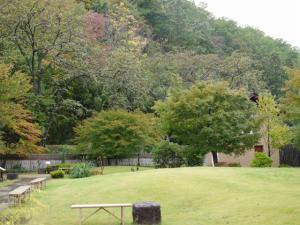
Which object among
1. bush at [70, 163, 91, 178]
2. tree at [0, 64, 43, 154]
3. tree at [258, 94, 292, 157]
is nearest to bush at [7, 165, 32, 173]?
tree at [0, 64, 43, 154]

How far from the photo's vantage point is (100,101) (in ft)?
154

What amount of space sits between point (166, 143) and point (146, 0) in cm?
4050

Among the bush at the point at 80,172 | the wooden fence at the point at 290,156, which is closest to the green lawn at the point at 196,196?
the bush at the point at 80,172

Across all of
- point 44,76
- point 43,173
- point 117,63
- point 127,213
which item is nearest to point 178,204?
point 127,213

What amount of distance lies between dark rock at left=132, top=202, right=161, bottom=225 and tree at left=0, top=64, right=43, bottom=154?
19.0 metres

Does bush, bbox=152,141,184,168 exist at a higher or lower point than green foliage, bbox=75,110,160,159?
lower

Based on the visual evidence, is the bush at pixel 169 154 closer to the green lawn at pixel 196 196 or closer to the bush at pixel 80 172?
the bush at pixel 80 172

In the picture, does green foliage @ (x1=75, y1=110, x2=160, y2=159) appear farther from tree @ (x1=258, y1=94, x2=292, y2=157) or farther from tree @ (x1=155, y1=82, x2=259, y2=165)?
tree @ (x1=258, y1=94, x2=292, y2=157)

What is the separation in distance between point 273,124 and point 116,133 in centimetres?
1249

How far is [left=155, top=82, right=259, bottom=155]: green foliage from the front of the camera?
32.0m

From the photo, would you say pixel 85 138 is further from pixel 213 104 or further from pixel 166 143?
pixel 213 104

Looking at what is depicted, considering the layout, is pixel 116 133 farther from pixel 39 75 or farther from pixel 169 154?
pixel 39 75

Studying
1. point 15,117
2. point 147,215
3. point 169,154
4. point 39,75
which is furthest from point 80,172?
point 147,215

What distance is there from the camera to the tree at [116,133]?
37.2m
